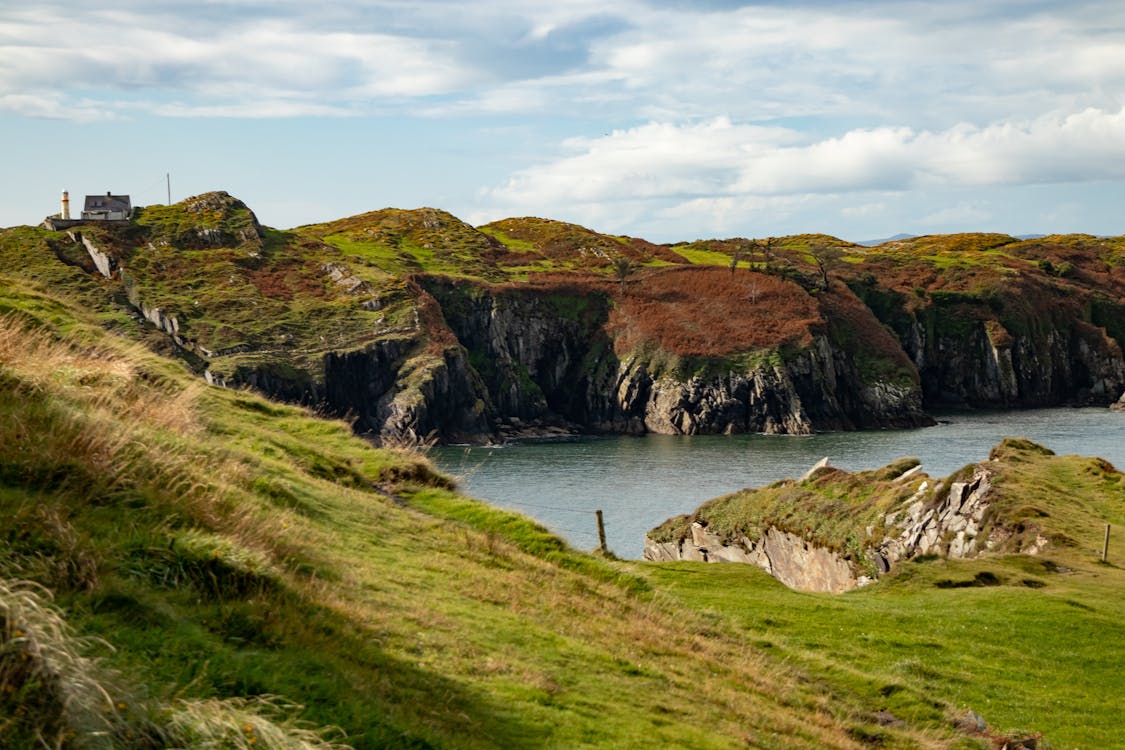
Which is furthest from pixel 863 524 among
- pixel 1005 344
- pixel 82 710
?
pixel 1005 344

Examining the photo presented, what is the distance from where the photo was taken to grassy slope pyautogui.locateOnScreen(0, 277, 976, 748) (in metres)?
9.27

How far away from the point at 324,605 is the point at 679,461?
110m

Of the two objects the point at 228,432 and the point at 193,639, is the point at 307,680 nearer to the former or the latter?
the point at 193,639

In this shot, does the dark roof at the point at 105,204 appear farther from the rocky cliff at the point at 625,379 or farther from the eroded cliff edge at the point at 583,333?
the rocky cliff at the point at 625,379

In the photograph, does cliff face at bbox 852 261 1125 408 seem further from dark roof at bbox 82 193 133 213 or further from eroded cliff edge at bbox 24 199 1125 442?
dark roof at bbox 82 193 133 213

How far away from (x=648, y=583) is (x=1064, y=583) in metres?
19.3

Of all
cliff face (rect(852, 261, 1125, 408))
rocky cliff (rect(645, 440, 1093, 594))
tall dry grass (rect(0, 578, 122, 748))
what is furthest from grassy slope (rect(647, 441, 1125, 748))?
cliff face (rect(852, 261, 1125, 408))

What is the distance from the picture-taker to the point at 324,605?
1188 centimetres

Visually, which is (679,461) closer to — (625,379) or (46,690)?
(625,379)

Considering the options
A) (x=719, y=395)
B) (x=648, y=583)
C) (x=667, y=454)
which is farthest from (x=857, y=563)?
(x=719, y=395)

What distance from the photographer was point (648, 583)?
24641 mm

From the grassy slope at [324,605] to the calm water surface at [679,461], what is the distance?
50726mm

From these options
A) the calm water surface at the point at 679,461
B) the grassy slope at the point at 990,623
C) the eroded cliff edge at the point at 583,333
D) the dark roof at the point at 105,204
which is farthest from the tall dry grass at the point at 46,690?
the dark roof at the point at 105,204

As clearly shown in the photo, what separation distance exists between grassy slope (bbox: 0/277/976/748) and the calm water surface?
50.7 meters
